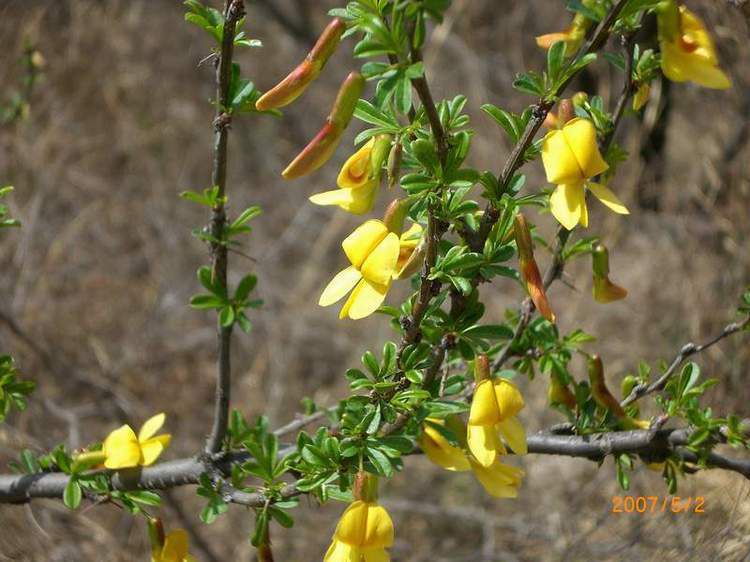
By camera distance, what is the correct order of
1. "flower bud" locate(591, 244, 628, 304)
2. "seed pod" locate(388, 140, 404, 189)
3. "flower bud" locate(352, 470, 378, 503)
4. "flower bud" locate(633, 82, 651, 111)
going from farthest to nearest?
"flower bud" locate(591, 244, 628, 304)
"flower bud" locate(633, 82, 651, 111)
"flower bud" locate(352, 470, 378, 503)
"seed pod" locate(388, 140, 404, 189)

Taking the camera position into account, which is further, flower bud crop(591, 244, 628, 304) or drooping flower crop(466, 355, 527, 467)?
flower bud crop(591, 244, 628, 304)

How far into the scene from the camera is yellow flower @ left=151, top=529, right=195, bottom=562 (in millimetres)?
1138

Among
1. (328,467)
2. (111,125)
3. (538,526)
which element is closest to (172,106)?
(111,125)

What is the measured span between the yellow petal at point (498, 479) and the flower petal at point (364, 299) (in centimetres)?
36

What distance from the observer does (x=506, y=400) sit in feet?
3.11

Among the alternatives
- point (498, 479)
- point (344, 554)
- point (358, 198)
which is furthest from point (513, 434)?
point (358, 198)

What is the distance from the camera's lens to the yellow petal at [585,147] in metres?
0.86

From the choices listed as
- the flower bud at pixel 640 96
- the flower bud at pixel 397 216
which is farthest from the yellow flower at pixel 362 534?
the flower bud at pixel 640 96

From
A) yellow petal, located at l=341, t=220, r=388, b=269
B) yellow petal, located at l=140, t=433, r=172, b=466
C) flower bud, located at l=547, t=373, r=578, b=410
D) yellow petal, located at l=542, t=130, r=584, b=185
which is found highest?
yellow petal, located at l=542, t=130, r=584, b=185

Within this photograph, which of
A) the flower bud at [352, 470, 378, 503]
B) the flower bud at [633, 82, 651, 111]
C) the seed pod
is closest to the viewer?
the seed pod

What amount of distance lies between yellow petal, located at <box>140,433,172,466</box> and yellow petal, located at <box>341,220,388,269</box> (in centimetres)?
48

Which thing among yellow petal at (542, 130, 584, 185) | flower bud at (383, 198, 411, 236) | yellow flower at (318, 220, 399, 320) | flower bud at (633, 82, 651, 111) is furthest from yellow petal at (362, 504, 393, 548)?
flower bud at (633, 82, 651, 111)

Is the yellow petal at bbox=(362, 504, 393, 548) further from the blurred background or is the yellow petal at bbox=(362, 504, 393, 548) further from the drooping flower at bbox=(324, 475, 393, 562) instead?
the blurred background

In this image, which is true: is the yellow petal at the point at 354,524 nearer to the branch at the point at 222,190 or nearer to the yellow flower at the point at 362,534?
the yellow flower at the point at 362,534
